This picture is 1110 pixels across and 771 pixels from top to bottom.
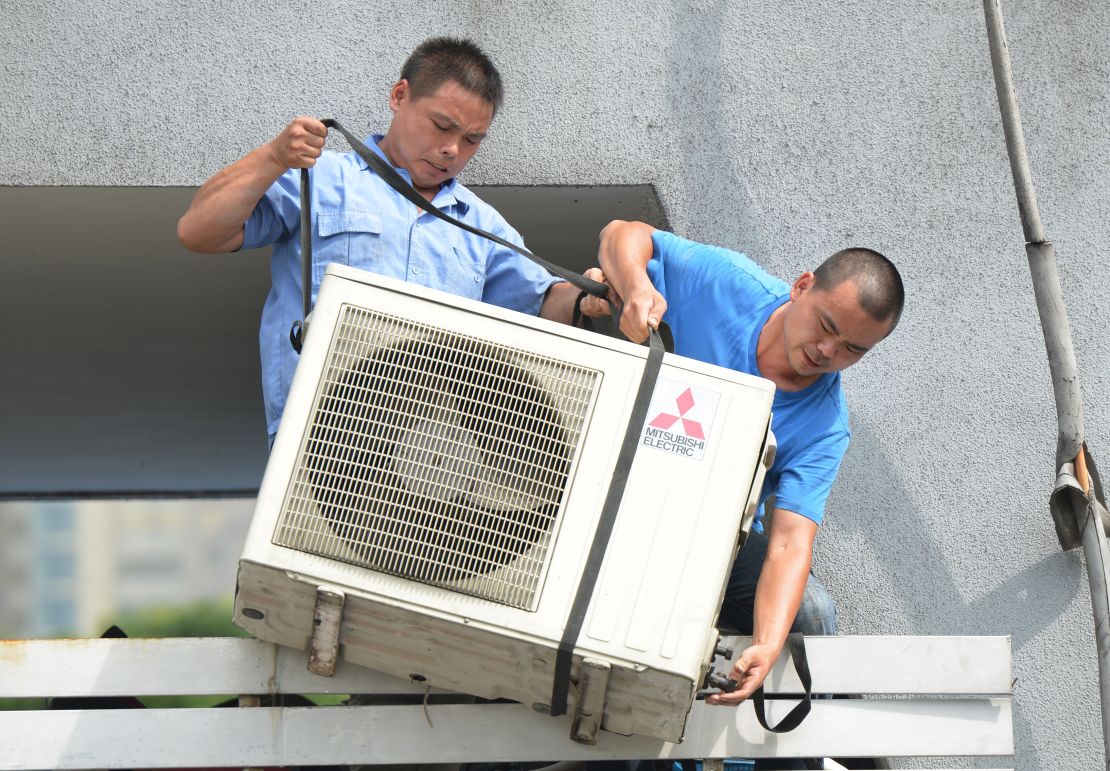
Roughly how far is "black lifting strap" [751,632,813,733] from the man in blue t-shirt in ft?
0.20

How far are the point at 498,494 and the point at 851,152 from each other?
162cm

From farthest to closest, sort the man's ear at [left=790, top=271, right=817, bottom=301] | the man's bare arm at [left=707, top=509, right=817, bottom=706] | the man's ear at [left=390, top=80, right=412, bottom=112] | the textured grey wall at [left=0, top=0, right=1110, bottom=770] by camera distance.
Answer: the textured grey wall at [left=0, top=0, right=1110, bottom=770]
the man's ear at [left=390, top=80, right=412, bottom=112]
the man's ear at [left=790, top=271, right=817, bottom=301]
the man's bare arm at [left=707, top=509, right=817, bottom=706]

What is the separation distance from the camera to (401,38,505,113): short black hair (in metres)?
2.33

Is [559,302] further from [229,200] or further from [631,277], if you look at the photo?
[229,200]

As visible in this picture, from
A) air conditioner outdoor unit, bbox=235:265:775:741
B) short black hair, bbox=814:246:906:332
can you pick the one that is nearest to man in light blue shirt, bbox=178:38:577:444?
air conditioner outdoor unit, bbox=235:265:775:741

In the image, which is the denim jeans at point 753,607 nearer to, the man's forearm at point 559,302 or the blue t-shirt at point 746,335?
the blue t-shirt at point 746,335

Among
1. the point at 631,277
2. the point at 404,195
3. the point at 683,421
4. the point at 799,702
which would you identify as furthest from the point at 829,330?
the point at 404,195

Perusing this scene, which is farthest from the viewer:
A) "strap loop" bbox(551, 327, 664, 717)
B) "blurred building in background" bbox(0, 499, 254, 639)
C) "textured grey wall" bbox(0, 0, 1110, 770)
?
"blurred building in background" bbox(0, 499, 254, 639)

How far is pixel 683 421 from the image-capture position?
1815 millimetres

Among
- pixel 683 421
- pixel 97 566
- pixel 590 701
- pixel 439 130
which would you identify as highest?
pixel 439 130

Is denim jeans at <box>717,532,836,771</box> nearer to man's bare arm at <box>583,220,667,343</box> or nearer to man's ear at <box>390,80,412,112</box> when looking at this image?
man's bare arm at <box>583,220,667,343</box>

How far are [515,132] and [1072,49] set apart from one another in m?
1.46

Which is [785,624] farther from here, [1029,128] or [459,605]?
[1029,128]

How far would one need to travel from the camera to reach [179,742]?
2.02m
